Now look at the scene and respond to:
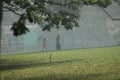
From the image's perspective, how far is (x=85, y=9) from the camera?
75750 mm

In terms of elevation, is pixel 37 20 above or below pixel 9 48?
above

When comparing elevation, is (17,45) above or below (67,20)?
below

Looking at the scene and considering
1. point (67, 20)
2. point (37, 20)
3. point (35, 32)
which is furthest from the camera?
point (35, 32)

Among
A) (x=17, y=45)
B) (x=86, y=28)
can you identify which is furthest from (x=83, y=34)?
(x=17, y=45)

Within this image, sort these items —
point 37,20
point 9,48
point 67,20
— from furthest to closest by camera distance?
1. point 9,48
2. point 67,20
3. point 37,20

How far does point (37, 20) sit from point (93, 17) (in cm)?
5207

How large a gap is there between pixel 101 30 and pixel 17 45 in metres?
17.3

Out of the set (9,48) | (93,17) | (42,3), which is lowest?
(9,48)

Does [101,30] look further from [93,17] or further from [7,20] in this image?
[7,20]

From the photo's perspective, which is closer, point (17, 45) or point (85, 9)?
point (17, 45)

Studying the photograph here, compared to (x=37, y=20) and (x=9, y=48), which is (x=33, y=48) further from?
(x=37, y=20)

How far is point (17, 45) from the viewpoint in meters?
69.2

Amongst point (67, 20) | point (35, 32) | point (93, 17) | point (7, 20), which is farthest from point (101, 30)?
point (67, 20)

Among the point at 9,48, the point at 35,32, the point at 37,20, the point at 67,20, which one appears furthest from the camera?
the point at 35,32
